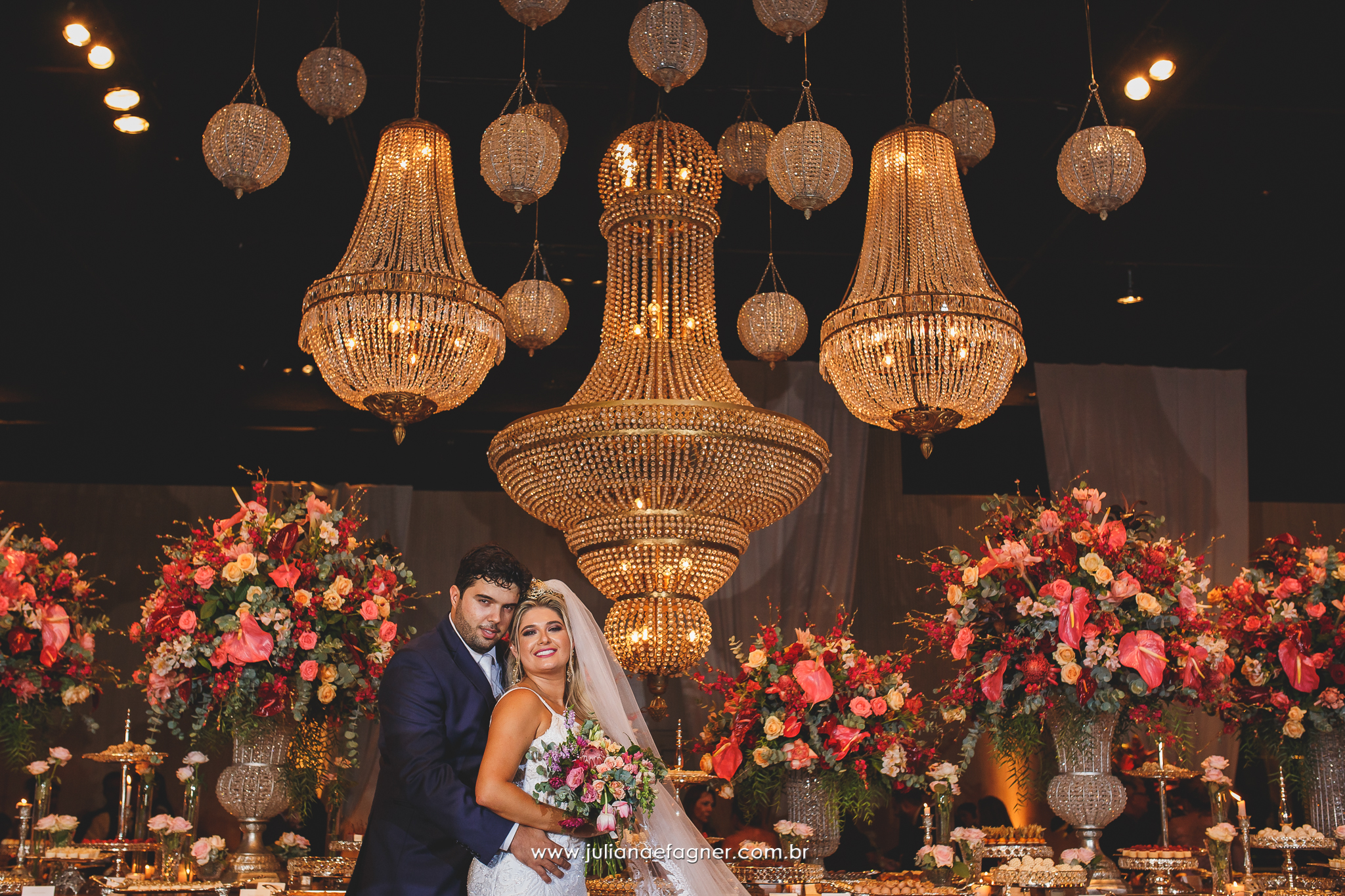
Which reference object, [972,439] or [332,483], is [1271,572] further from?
[332,483]

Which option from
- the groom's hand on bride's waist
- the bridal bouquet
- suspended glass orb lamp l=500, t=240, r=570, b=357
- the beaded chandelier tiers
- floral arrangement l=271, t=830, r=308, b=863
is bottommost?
floral arrangement l=271, t=830, r=308, b=863

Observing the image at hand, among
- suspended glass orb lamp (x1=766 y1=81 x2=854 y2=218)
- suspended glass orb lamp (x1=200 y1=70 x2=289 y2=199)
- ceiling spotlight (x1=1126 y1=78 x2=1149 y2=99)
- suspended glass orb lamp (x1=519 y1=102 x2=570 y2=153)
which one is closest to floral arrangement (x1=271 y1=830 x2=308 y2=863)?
suspended glass orb lamp (x1=200 y1=70 x2=289 y2=199)

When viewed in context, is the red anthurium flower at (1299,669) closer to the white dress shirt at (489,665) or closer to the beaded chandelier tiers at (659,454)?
the beaded chandelier tiers at (659,454)

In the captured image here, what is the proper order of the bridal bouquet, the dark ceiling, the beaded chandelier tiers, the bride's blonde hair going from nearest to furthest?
the bridal bouquet, the bride's blonde hair, the beaded chandelier tiers, the dark ceiling

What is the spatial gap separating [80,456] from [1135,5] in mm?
9197

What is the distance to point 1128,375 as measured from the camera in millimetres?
8797

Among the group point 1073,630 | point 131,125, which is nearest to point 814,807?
point 1073,630

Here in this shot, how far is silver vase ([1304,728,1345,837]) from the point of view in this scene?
4199 mm

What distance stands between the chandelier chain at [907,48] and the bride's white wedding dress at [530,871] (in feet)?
8.63

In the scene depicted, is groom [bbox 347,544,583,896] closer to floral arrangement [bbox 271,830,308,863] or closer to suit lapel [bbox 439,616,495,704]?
suit lapel [bbox 439,616,495,704]

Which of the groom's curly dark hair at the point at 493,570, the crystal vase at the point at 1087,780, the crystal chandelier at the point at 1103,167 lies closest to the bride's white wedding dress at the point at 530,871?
the groom's curly dark hair at the point at 493,570

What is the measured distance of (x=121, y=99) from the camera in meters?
5.61

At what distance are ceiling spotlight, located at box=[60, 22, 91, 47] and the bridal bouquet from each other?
3.95 metres

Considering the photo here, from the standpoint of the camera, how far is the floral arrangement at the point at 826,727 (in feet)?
14.6
